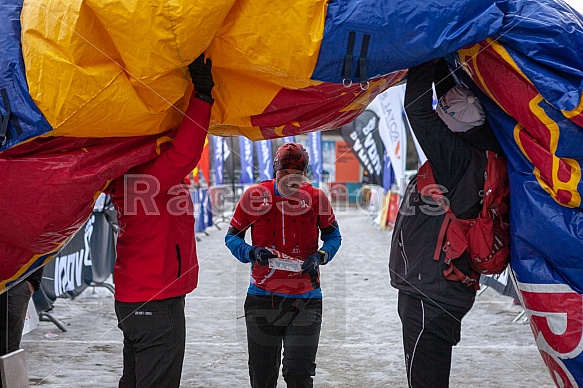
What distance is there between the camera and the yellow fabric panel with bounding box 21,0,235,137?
2.59 metres


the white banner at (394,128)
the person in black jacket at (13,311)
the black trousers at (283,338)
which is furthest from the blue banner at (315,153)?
the black trousers at (283,338)

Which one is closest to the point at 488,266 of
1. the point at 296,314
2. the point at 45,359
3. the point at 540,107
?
the point at 540,107

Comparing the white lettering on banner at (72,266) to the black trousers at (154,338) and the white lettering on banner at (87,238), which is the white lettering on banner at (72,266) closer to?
the white lettering on banner at (87,238)

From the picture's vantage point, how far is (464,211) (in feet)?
10.4

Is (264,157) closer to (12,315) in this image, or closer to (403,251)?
(12,315)

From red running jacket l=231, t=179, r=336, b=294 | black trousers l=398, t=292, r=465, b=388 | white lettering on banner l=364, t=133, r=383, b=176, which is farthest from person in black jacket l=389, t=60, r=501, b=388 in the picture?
white lettering on banner l=364, t=133, r=383, b=176

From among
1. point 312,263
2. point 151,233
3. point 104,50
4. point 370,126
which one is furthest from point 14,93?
point 370,126

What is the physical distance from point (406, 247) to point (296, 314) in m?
0.91

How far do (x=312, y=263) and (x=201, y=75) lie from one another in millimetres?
1407

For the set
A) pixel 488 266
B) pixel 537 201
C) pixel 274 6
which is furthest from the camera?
pixel 488 266

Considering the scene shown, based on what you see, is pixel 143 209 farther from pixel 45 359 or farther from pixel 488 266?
pixel 45 359

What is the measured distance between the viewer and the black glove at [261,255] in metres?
3.81

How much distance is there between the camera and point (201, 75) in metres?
2.92

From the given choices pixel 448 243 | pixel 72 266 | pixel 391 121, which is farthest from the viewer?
pixel 391 121
